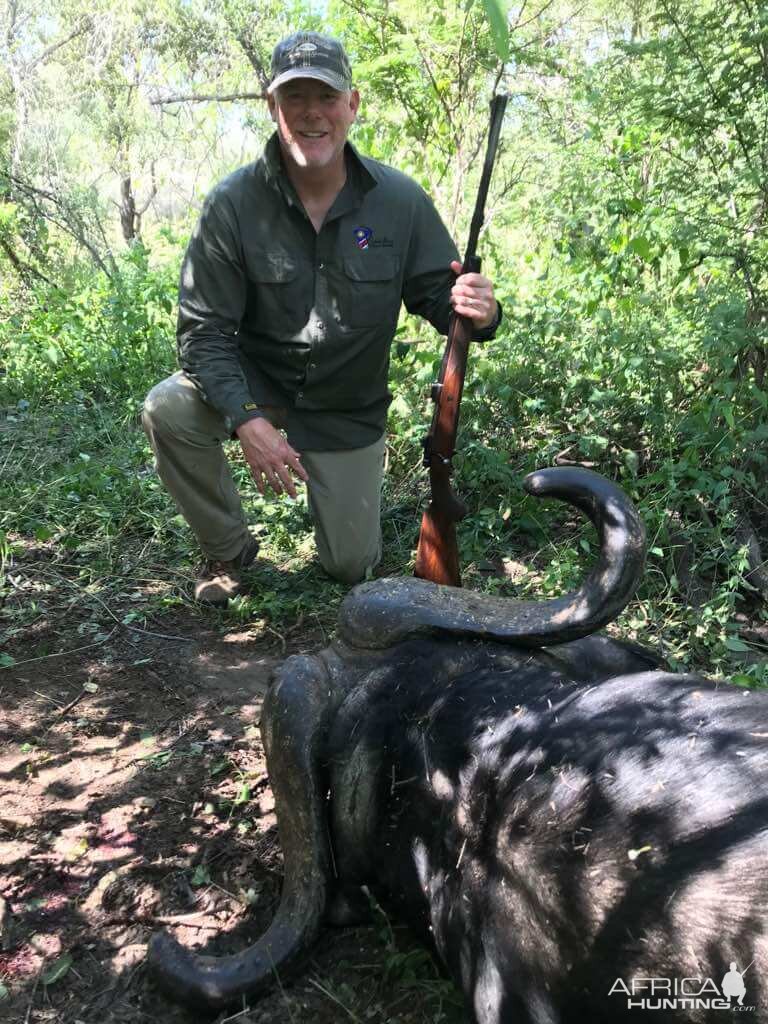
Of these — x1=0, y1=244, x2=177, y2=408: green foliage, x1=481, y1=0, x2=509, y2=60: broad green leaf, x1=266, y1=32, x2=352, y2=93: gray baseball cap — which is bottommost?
x1=0, y1=244, x2=177, y2=408: green foliage

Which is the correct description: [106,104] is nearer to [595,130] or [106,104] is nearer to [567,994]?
[595,130]

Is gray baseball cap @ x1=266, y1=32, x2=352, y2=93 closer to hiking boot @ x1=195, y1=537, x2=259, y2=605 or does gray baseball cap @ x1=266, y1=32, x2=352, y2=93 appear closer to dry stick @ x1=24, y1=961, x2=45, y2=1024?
hiking boot @ x1=195, y1=537, x2=259, y2=605

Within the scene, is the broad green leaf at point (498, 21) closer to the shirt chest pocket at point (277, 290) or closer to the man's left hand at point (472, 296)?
the man's left hand at point (472, 296)

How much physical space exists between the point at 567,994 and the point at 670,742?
1.63 ft

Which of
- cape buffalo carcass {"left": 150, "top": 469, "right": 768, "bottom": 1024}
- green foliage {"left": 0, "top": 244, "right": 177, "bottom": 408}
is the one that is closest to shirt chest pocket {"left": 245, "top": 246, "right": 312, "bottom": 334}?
cape buffalo carcass {"left": 150, "top": 469, "right": 768, "bottom": 1024}

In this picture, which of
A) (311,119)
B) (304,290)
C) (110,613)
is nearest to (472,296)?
(304,290)

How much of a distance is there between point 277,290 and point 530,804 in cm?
264

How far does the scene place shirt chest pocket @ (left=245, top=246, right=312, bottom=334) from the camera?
3793mm

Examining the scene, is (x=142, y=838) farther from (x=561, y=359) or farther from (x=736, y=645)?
(x=561, y=359)

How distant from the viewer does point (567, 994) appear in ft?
5.48

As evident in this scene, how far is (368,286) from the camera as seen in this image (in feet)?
12.8

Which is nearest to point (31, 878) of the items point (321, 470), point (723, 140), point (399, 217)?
point (321, 470)

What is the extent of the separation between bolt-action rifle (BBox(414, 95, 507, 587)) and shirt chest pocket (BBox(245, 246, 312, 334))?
27.0 inches

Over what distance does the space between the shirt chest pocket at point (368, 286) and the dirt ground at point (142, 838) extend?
141cm
